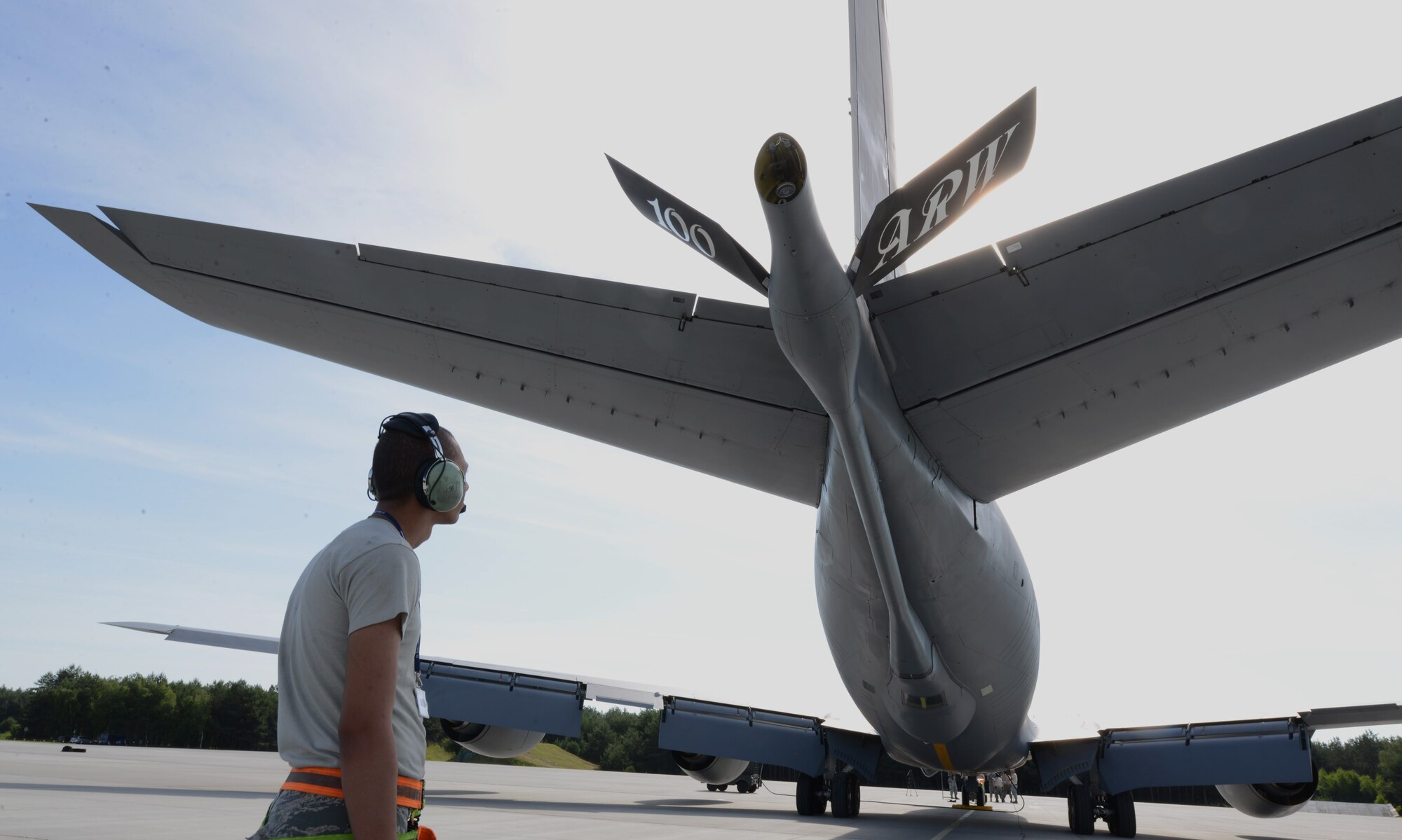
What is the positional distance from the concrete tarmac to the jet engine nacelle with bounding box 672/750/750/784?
518 millimetres

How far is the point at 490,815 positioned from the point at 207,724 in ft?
188

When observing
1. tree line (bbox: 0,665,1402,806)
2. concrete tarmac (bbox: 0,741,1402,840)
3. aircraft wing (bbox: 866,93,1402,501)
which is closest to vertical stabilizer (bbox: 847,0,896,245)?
aircraft wing (bbox: 866,93,1402,501)

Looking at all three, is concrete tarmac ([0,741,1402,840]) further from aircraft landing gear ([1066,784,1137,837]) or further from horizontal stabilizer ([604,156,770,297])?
horizontal stabilizer ([604,156,770,297])

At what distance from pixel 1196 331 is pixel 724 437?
3205 millimetres

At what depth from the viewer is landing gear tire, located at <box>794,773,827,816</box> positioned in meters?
12.8

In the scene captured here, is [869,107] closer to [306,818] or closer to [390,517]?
[390,517]

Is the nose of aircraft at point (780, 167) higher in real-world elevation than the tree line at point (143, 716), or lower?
higher

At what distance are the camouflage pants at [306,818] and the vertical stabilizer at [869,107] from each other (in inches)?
246

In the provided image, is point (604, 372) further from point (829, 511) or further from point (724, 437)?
point (829, 511)

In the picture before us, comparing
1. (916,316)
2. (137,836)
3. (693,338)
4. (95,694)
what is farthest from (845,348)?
(95,694)

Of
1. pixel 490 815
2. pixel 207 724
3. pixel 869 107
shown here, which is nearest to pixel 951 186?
pixel 869 107

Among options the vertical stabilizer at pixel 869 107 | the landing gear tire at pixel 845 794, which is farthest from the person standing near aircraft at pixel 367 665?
the landing gear tire at pixel 845 794

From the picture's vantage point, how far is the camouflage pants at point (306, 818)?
1.59 m

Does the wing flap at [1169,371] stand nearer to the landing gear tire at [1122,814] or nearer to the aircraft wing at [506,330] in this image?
the aircraft wing at [506,330]
